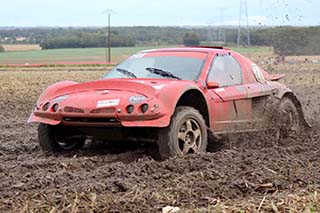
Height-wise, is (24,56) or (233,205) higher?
(233,205)

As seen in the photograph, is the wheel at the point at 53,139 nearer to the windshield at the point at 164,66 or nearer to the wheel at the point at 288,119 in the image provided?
the windshield at the point at 164,66

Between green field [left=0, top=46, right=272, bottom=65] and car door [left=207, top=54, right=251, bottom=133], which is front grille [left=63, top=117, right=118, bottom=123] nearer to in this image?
car door [left=207, top=54, right=251, bottom=133]

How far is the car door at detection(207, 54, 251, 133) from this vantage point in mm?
8633

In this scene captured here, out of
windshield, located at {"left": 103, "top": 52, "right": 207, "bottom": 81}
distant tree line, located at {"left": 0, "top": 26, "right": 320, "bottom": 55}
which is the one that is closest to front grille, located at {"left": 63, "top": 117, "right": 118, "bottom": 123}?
windshield, located at {"left": 103, "top": 52, "right": 207, "bottom": 81}

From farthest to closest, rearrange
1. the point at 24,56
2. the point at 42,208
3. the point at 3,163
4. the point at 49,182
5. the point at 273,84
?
the point at 24,56, the point at 273,84, the point at 3,163, the point at 49,182, the point at 42,208

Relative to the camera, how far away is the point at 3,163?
792 cm

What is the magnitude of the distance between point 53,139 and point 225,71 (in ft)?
8.41

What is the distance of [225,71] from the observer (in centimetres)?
926

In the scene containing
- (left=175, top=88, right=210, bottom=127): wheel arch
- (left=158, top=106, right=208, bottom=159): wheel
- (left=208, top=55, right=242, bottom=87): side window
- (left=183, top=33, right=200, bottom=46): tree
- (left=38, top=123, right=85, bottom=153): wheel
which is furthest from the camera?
(left=183, top=33, right=200, bottom=46): tree

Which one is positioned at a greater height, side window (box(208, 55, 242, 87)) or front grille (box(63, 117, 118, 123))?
side window (box(208, 55, 242, 87))

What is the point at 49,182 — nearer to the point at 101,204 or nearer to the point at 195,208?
the point at 101,204

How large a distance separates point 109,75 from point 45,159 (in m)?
1.88

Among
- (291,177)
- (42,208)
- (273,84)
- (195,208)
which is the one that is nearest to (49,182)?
(42,208)

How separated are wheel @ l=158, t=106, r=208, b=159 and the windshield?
2.67ft
